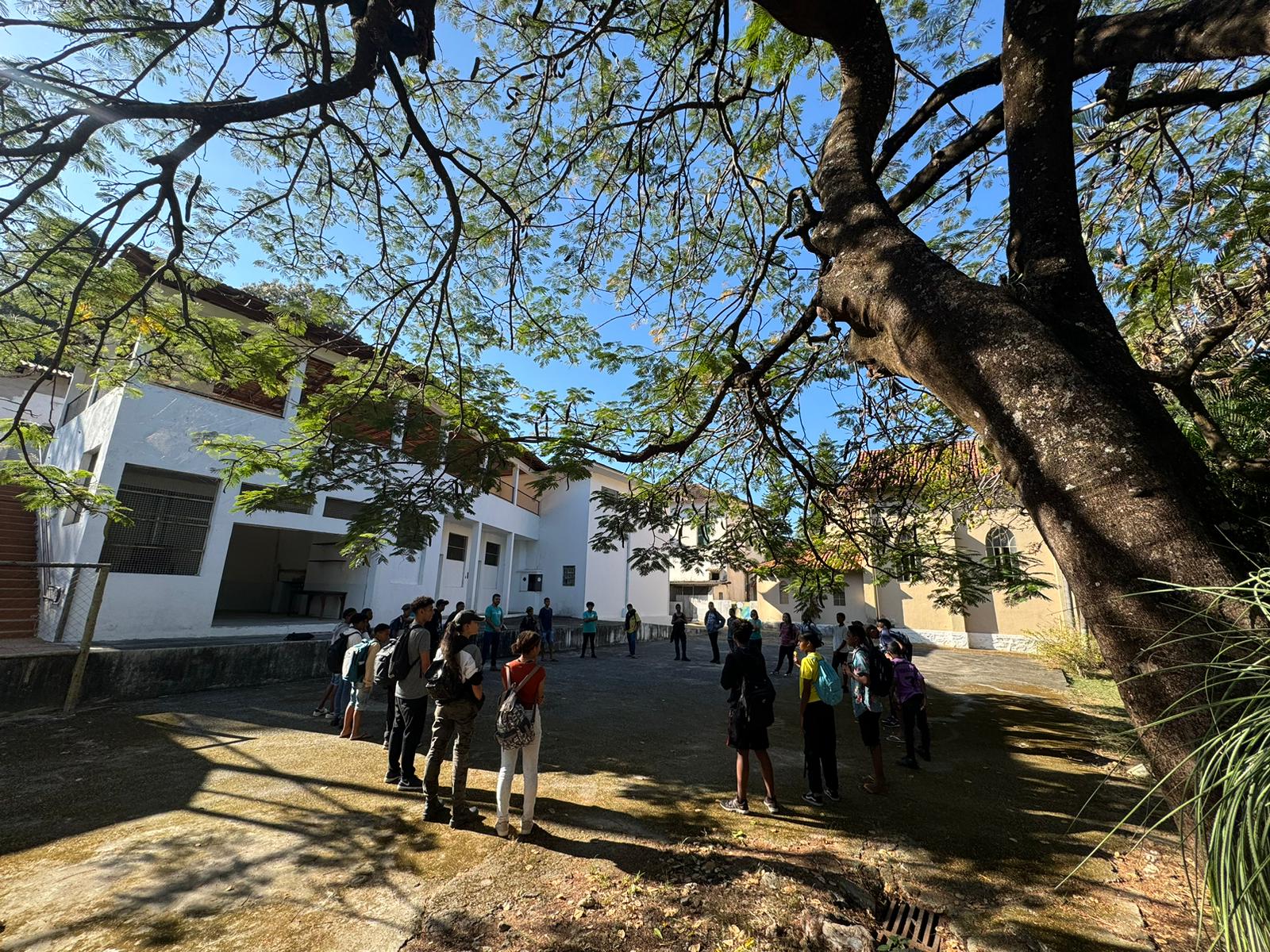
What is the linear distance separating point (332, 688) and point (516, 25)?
836cm

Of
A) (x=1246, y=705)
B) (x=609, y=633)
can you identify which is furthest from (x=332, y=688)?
(x=609, y=633)

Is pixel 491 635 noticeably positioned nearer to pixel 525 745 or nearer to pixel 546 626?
pixel 546 626

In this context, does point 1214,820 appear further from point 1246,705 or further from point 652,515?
point 652,515

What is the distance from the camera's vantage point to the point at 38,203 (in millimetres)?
4059

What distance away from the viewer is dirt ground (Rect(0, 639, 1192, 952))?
292 centimetres

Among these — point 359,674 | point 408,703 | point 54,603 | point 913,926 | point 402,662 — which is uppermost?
point 54,603

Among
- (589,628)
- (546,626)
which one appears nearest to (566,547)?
(589,628)

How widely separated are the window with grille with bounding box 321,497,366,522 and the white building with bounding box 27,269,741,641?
0.10ft

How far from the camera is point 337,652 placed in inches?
273

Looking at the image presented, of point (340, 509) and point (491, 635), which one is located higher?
point (340, 509)

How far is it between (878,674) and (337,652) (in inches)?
265

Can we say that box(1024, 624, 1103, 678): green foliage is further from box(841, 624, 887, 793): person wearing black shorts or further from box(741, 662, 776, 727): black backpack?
box(741, 662, 776, 727): black backpack

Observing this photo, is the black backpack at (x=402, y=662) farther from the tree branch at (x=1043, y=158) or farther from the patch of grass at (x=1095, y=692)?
the patch of grass at (x=1095, y=692)

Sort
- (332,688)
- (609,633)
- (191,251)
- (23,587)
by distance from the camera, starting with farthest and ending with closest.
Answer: (609,633), (23,587), (332,688), (191,251)
